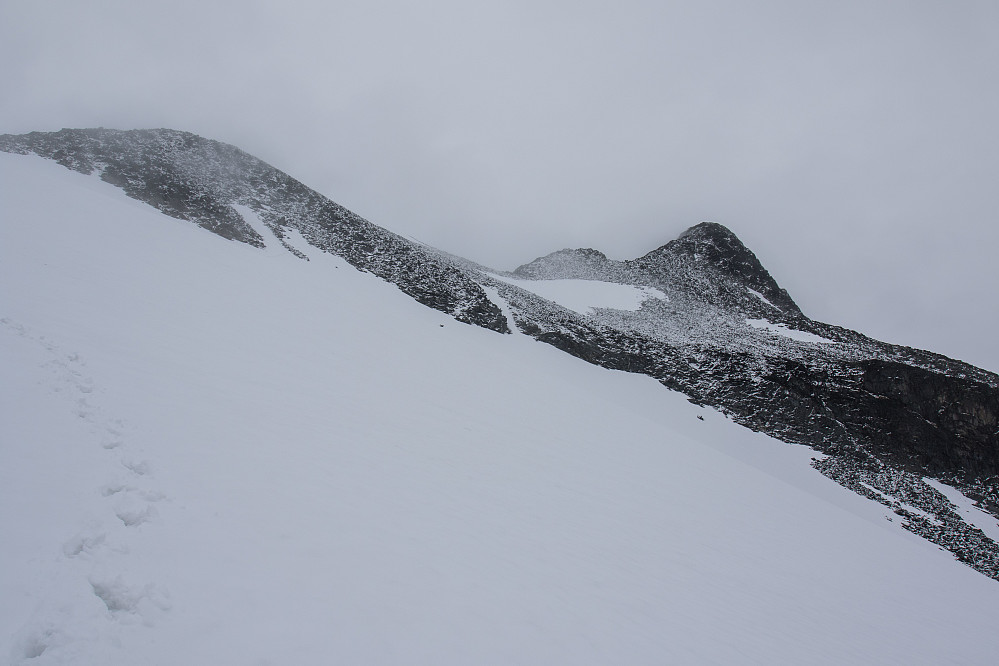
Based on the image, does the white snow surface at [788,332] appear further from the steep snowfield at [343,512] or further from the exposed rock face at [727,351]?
the steep snowfield at [343,512]

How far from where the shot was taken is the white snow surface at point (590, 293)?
129 feet

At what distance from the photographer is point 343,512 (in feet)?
21.6

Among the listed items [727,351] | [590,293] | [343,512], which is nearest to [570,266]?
[590,293]

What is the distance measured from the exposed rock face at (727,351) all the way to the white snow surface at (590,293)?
6.53ft

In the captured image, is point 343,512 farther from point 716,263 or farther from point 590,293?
point 716,263

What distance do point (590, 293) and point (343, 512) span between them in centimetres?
3904

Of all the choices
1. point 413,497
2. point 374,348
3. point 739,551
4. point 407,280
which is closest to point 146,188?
point 407,280

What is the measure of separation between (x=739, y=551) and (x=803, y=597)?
5.45ft

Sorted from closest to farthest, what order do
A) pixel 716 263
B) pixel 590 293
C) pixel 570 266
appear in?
1. pixel 590 293
2. pixel 716 263
3. pixel 570 266

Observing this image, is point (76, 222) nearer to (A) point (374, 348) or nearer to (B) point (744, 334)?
(A) point (374, 348)

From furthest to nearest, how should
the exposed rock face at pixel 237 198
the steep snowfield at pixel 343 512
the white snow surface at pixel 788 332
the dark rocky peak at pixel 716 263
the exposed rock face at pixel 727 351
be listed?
the dark rocky peak at pixel 716 263
the white snow surface at pixel 788 332
the exposed rock face at pixel 237 198
the exposed rock face at pixel 727 351
the steep snowfield at pixel 343 512

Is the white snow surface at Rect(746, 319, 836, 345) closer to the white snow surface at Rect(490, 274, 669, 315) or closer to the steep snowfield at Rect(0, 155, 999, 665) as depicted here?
the white snow surface at Rect(490, 274, 669, 315)

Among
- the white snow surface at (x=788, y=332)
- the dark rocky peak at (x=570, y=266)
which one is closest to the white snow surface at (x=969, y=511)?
the white snow surface at (x=788, y=332)

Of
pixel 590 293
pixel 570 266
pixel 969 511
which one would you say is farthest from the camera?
pixel 570 266
